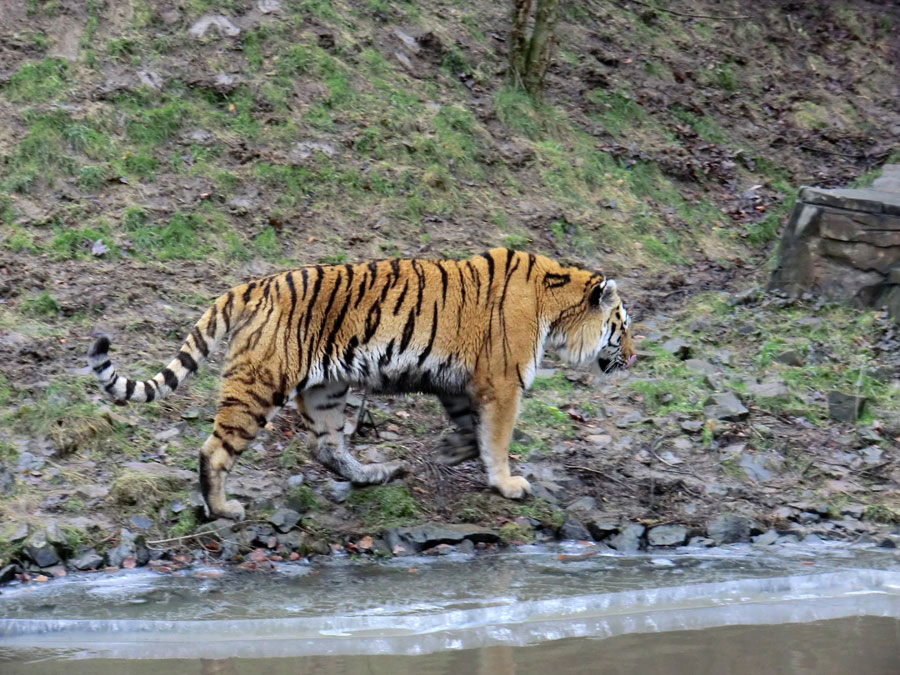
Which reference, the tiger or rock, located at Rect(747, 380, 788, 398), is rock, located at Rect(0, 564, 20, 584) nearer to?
the tiger

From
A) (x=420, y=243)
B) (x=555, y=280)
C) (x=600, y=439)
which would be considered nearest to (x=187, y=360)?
(x=555, y=280)

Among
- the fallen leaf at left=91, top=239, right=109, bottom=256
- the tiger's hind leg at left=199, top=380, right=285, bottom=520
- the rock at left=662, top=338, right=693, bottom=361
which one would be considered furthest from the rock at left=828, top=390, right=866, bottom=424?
the fallen leaf at left=91, top=239, right=109, bottom=256

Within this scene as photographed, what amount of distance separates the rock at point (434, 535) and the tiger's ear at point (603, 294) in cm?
170

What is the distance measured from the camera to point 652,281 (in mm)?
11352

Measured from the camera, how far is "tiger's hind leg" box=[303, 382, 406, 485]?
6.96 m

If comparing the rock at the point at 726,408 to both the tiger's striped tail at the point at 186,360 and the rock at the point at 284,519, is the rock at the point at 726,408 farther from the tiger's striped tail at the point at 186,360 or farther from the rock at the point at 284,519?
the tiger's striped tail at the point at 186,360

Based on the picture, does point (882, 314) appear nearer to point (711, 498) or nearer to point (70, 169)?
point (711, 498)

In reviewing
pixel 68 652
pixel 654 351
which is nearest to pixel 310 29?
pixel 654 351

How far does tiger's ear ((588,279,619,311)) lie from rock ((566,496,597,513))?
1.28 meters

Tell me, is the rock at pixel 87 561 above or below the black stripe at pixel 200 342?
below

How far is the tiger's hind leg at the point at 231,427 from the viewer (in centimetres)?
636

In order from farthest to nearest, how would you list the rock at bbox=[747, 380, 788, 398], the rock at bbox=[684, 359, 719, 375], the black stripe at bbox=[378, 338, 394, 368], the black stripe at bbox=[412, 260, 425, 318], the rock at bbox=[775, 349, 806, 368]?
the rock at bbox=[775, 349, 806, 368]
the rock at bbox=[684, 359, 719, 375]
the rock at bbox=[747, 380, 788, 398]
the black stripe at bbox=[412, 260, 425, 318]
the black stripe at bbox=[378, 338, 394, 368]

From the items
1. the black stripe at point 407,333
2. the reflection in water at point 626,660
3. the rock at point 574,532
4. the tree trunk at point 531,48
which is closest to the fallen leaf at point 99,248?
the black stripe at point 407,333

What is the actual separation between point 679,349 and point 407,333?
3582mm
